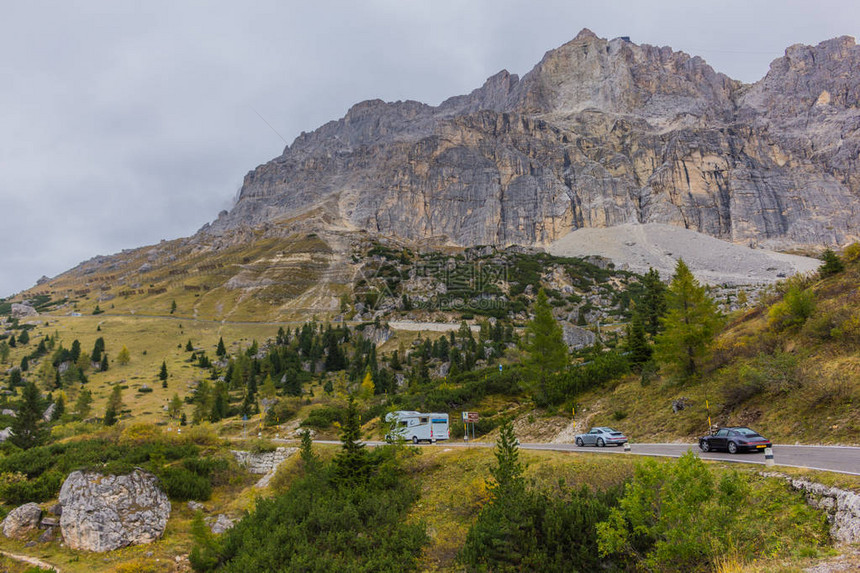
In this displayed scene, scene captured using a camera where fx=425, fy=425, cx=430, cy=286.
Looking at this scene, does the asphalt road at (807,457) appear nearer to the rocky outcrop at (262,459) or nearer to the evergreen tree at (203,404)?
the rocky outcrop at (262,459)

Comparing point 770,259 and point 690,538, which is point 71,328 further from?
point 770,259

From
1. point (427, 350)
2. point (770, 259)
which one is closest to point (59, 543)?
point (427, 350)

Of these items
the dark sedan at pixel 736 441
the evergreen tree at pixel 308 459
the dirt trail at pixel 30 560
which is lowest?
the dirt trail at pixel 30 560

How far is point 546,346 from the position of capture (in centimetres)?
3303

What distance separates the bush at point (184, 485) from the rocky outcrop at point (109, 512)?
1.64m

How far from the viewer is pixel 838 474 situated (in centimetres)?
982

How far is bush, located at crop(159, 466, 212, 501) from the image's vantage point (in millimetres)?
23469

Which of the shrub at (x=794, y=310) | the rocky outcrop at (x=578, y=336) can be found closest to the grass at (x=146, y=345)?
the shrub at (x=794, y=310)

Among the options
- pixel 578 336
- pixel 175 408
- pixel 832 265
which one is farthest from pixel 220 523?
pixel 578 336

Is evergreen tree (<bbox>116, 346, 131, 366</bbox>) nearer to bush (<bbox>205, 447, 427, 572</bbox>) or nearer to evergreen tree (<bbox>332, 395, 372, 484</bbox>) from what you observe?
bush (<bbox>205, 447, 427, 572</bbox>)

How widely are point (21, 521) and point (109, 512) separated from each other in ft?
14.7

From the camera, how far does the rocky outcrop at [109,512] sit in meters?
19.2

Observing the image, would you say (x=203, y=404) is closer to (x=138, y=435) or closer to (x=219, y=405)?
(x=219, y=405)

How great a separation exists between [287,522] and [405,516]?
432 centimetres
